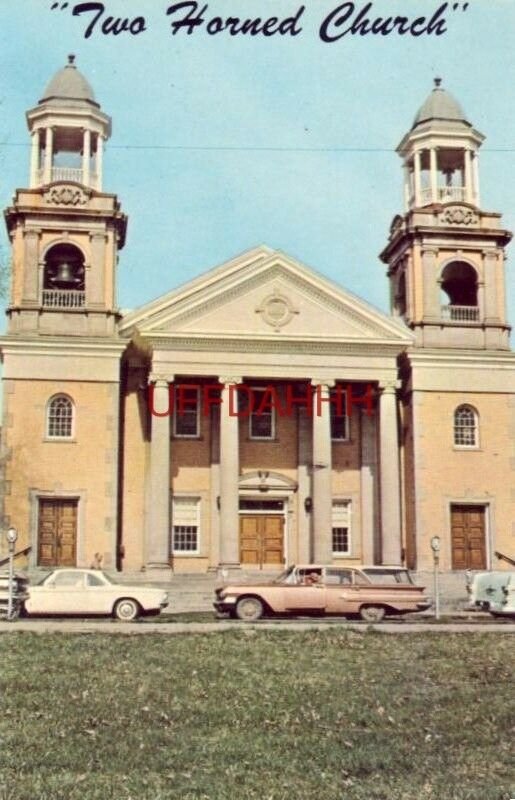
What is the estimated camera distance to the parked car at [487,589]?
91.9ft

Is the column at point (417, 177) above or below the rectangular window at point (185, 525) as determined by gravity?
above

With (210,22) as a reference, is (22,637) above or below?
below

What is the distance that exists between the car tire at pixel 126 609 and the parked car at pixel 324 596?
76.4 inches

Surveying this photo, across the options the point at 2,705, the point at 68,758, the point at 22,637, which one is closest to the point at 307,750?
the point at 68,758

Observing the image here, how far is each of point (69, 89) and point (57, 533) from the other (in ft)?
53.4

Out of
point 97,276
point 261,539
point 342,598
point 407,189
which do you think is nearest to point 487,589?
point 342,598

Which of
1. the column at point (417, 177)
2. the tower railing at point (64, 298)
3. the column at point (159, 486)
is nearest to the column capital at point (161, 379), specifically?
the column at point (159, 486)

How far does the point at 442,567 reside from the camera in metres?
37.7

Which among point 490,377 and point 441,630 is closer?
point 441,630

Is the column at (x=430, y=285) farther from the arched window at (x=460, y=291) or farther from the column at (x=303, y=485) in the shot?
the column at (x=303, y=485)

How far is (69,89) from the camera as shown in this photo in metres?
39.7

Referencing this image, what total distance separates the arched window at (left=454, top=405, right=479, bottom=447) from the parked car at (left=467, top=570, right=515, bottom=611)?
979 cm

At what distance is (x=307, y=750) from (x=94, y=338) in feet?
95.7

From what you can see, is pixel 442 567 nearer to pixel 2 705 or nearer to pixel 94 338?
pixel 94 338
